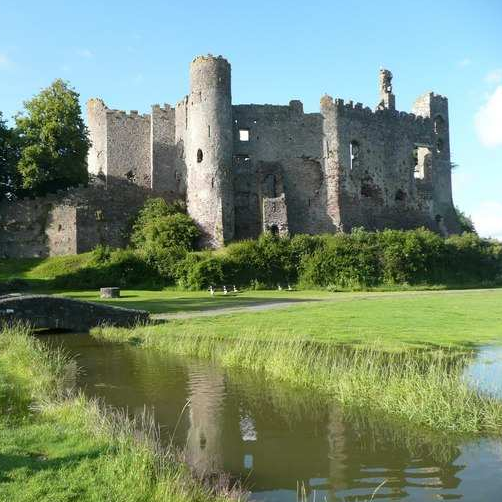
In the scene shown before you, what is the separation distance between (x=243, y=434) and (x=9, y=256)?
32562 mm

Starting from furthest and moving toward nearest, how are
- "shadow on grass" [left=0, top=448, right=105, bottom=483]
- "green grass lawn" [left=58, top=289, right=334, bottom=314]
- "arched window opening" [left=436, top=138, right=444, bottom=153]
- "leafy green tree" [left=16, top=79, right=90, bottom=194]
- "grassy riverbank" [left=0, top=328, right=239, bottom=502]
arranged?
"arched window opening" [left=436, top=138, right=444, bottom=153] < "leafy green tree" [left=16, top=79, right=90, bottom=194] < "green grass lawn" [left=58, top=289, right=334, bottom=314] < "shadow on grass" [left=0, top=448, right=105, bottom=483] < "grassy riverbank" [left=0, top=328, right=239, bottom=502]

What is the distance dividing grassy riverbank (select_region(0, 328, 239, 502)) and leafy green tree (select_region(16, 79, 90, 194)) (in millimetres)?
29845

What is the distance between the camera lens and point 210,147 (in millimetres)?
38281

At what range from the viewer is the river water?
5.91 metres

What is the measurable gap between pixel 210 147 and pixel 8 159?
40.6ft

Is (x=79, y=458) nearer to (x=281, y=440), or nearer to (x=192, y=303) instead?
(x=281, y=440)

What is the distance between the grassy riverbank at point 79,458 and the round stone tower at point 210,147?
96.9 ft

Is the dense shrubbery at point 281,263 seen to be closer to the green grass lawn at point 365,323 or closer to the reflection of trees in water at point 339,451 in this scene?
the green grass lawn at point 365,323

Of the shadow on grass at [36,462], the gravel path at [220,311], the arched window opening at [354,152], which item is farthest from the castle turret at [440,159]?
the shadow on grass at [36,462]

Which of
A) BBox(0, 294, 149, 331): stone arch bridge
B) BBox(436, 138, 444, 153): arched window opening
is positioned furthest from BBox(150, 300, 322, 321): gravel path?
BBox(436, 138, 444, 153): arched window opening

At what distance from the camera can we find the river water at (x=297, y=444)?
Result: 5906mm

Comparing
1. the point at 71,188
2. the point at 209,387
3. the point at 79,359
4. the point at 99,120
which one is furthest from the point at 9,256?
the point at 209,387

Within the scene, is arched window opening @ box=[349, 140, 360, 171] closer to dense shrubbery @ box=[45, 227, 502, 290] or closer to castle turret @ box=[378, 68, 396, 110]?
castle turret @ box=[378, 68, 396, 110]

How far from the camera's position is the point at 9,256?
36.6 metres
